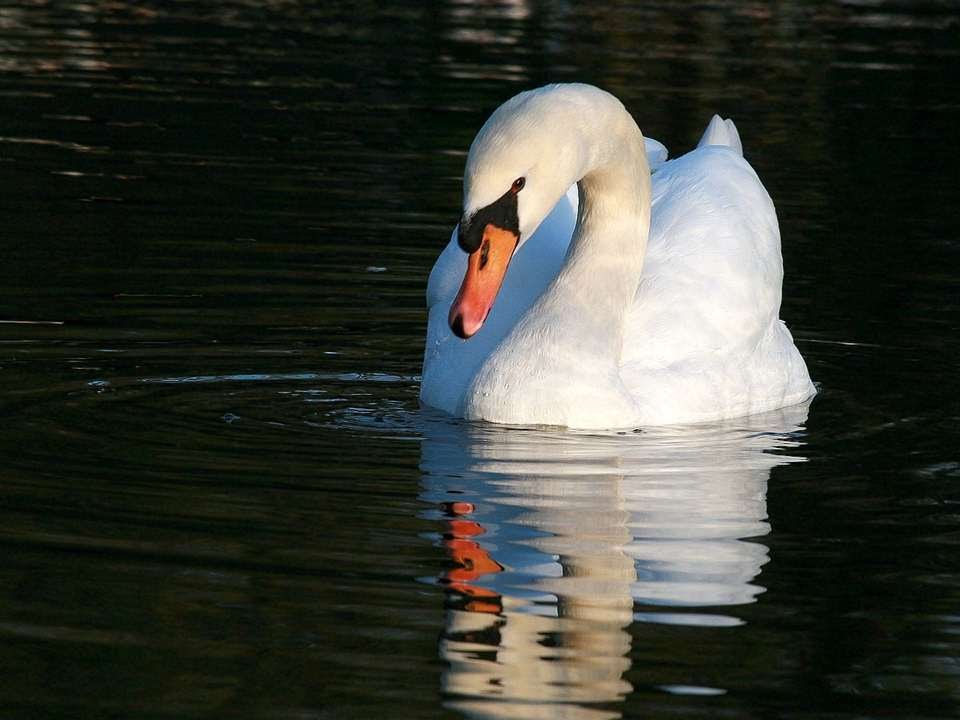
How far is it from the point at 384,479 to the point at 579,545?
3.24ft

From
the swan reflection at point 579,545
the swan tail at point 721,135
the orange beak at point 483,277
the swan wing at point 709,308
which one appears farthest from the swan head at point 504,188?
the swan tail at point 721,135

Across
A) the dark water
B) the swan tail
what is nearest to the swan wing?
the dark water

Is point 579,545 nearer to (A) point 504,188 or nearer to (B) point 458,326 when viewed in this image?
(B) point 458,326

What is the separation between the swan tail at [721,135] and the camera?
11344 mm

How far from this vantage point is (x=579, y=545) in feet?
22.4

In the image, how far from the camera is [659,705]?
5.39 meters

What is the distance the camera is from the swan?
7734 mm

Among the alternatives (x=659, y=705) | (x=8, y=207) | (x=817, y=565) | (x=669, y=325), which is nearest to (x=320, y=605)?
(x=659, y=705)

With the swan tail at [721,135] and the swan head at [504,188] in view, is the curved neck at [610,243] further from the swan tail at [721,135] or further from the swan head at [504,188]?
the swan tail at [721,135]

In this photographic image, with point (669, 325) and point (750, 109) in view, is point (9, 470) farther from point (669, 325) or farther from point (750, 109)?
point (750, 109)

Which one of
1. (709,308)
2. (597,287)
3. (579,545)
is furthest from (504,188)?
(709,308)

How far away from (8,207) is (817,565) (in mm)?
7861

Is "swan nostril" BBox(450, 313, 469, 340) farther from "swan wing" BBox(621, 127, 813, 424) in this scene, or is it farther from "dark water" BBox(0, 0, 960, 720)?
"swan wing" BBox(621, 127, 813, 424)

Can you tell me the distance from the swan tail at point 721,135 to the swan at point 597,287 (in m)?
1.22
